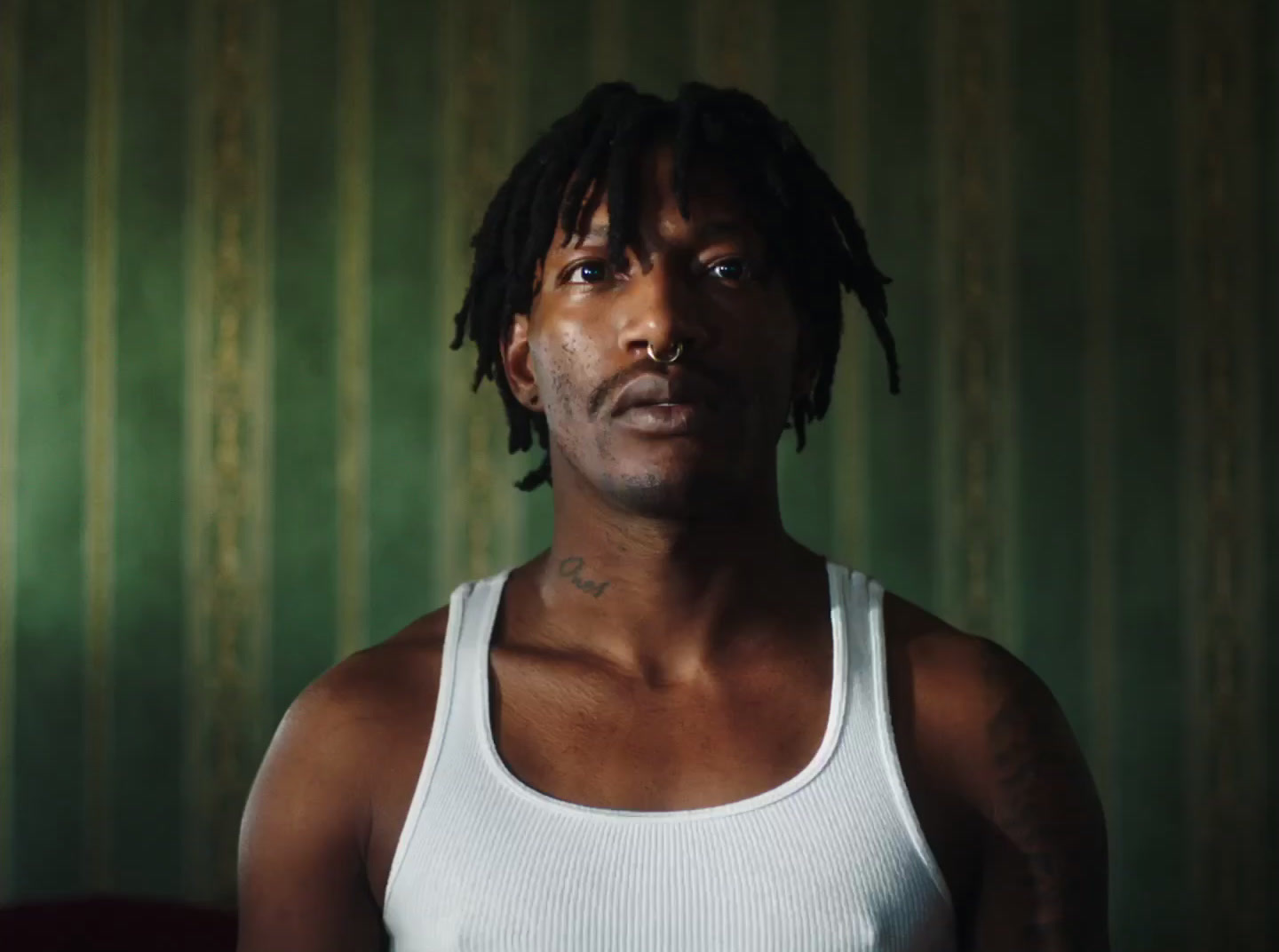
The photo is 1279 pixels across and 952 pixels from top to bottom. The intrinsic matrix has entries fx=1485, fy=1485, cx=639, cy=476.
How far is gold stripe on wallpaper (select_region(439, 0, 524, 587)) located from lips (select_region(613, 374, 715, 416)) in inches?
49.4

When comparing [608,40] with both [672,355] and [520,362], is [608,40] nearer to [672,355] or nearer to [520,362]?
[520,362]

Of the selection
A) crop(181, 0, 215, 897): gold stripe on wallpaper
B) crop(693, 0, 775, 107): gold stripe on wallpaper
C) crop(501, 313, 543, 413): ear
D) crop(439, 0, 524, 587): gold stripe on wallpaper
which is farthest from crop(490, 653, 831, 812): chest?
crop(693, 0, 775, 107): gold stripe on wallpaper

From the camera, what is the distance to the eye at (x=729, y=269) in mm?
1060

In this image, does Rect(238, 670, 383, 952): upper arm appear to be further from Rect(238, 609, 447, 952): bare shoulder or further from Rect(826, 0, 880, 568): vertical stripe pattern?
Rect(826, 0, 880, 568): vertical stripe pattern

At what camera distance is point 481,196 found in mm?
2312

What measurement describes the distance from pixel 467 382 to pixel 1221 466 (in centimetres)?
118

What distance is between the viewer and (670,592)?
1.10 m

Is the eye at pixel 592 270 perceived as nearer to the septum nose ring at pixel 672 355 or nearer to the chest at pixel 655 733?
the septum nose ring at pixel 672 355

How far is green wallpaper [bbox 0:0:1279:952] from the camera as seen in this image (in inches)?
90.0

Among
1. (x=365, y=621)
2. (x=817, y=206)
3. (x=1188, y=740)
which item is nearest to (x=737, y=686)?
(x=817, y=206)

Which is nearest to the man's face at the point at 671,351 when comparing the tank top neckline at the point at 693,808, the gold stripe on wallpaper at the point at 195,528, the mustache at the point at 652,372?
the mustache at the point at 652,372

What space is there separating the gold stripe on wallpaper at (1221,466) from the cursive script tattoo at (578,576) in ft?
4.83

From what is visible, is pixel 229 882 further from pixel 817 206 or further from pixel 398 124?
pixel 817 206

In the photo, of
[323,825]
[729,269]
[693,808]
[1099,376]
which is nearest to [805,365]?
[729,269]
